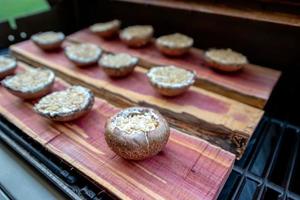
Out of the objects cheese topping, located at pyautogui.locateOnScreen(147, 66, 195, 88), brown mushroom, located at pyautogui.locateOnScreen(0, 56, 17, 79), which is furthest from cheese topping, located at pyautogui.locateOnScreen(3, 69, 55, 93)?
cheese topping, located at pyautogui.locateOnScreen(147, 66, 195, 88)

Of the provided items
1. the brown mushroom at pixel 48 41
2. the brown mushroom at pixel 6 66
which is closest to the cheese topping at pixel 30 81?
the brown mushroom at pixel 6 66

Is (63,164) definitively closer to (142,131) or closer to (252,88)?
(142,131)

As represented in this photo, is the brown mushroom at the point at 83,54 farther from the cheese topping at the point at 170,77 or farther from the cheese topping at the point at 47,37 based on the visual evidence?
the cheese topping at the point at 170,77

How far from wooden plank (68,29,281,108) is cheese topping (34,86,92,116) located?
523mm

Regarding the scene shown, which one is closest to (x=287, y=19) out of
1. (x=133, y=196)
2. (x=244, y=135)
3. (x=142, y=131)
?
(x=244, y=135)

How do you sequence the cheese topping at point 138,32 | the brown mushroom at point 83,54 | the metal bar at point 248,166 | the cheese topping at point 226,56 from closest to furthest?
the metal bar at point 248,166 → the cheese topping at point 226,56 → the brown mushroom at point 83,54 → the cheese topping at point 138,32

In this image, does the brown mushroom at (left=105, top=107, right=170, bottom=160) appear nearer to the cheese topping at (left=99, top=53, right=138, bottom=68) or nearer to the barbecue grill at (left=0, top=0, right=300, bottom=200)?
the barbecue grill at (left=0, top=0, right=300, bottom=200)

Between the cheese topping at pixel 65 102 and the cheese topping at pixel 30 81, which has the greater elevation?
the cheese topping at pixel 65 102

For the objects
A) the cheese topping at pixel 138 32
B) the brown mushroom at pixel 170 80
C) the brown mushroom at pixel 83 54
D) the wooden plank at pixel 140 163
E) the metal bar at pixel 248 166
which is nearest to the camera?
the wooden plank at pixel 140 163

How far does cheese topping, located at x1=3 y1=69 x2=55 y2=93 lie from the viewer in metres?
1.17

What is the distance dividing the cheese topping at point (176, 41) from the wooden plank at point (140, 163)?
2.01 feet

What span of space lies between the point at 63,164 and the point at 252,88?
2.95ft

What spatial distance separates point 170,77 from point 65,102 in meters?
0.47

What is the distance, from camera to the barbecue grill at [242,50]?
3.01 ft
